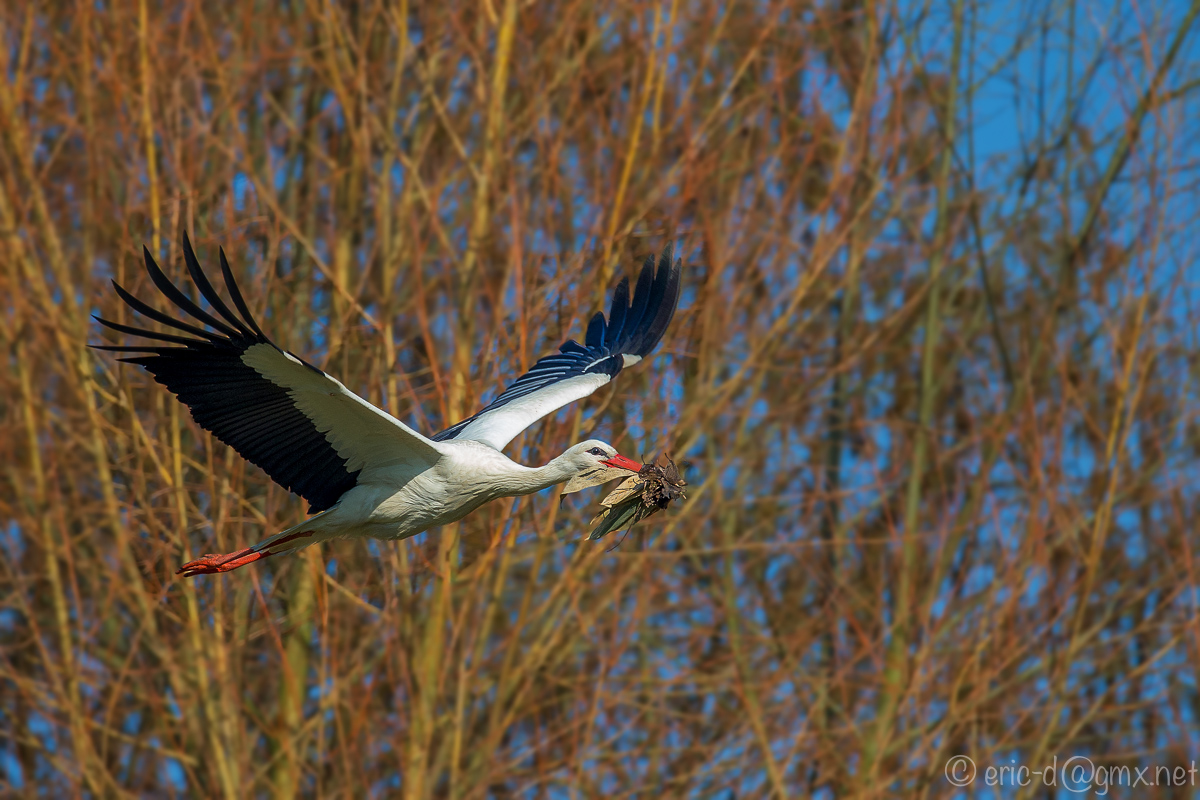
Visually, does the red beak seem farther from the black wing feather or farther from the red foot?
the red foot

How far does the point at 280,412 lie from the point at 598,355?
2732 mm

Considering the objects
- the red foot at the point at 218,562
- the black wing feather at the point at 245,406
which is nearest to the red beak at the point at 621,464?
the black wing feather at the point at 245,406

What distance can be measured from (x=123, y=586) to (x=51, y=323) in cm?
222

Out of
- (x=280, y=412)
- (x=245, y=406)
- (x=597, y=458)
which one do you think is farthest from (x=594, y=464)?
(x=245, y=406)

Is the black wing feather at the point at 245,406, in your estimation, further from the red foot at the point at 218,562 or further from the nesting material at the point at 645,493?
the nesting material at the point at 645,493

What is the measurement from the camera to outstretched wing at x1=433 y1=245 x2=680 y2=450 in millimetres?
9070

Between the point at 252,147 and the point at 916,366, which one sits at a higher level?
the point at 252,147

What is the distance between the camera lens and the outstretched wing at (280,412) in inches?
285

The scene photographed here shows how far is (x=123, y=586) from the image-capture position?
1299cm

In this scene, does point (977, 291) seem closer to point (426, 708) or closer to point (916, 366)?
point (916, 366)

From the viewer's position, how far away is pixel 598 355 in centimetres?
995

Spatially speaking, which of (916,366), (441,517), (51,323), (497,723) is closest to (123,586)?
(51,323)

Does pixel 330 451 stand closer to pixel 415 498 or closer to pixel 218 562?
pixel 415 498

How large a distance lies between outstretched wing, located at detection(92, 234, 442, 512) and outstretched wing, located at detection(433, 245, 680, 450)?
1.00 meters
